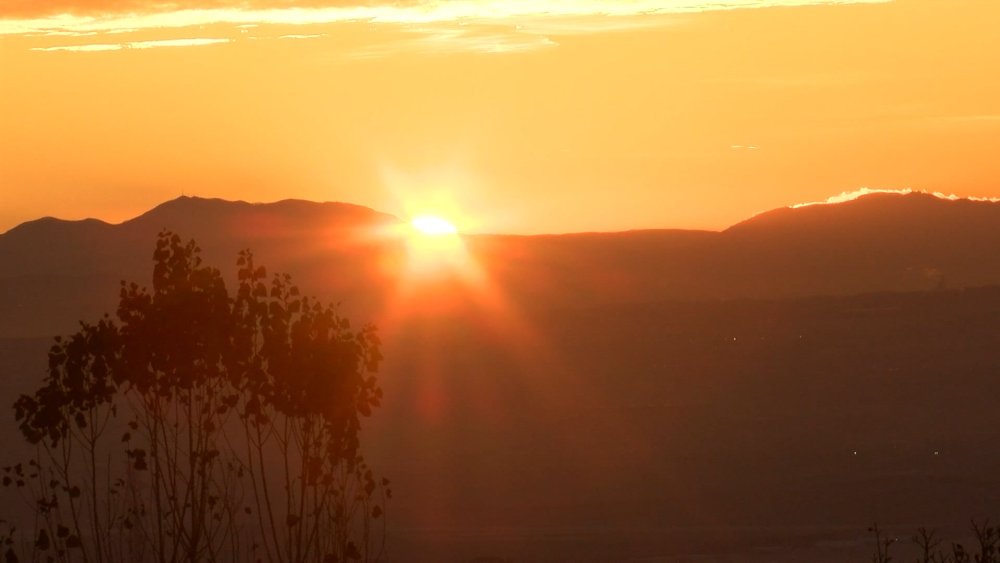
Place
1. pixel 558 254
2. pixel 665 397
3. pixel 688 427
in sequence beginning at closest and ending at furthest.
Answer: pixel 688 427, pixel 665 397, pixel 558 254

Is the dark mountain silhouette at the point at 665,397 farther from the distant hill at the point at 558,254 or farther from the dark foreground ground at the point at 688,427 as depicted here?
the distant hill at the point at 558,254

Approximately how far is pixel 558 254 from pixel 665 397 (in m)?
65.0

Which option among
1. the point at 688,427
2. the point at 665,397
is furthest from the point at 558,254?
the point at 688,427

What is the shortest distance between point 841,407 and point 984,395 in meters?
6.57

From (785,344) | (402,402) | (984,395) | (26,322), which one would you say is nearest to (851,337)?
(785,344)

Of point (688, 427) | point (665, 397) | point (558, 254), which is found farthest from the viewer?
point (558, 254)

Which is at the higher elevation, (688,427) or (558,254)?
(558,254)

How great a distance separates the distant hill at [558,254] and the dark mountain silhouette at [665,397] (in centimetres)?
50

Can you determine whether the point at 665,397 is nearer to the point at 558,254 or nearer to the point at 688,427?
the point at 688,427

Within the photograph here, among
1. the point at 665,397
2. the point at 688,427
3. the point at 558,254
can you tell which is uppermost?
the point at 558,254

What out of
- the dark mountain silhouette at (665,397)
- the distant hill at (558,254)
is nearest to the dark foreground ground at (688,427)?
the dark mountain silhouette at (665,397)

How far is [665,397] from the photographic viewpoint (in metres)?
77.4

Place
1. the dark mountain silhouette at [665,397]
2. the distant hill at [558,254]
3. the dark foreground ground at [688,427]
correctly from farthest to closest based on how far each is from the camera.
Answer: the distant hill at [558,254], the dark mountain silhouette at [665,397], the dark foreground ground at [688,427]

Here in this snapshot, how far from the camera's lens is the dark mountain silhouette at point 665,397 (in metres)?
53.7
